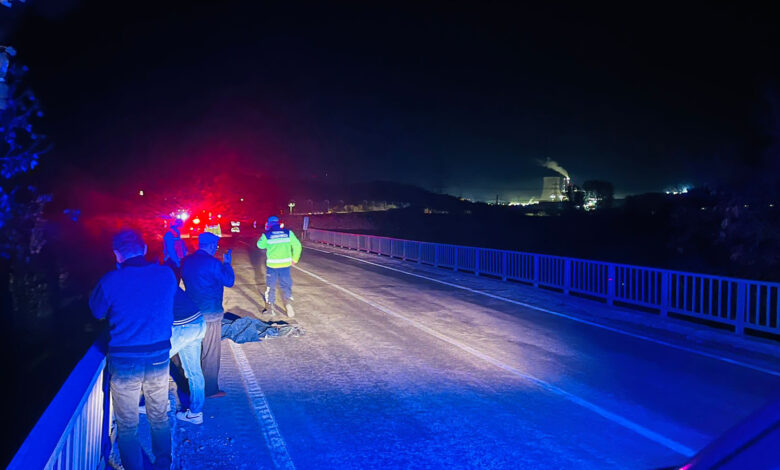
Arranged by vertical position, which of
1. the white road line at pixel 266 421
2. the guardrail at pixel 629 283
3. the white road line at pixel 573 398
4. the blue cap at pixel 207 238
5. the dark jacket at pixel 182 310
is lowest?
the white road line at pixel 266 421

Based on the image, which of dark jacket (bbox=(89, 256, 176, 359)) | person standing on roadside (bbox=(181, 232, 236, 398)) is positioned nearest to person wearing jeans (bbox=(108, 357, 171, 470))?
dark jacket (bbox=(89, 256, 176, 359))

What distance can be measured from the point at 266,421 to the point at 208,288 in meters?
1.61

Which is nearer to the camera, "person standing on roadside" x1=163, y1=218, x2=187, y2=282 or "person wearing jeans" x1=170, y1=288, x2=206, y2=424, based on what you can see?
"person wearing jeans" x1=170, y1=288, x2=206, y2=424

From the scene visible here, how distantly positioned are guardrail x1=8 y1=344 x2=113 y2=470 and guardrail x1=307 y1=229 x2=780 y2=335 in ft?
30.8

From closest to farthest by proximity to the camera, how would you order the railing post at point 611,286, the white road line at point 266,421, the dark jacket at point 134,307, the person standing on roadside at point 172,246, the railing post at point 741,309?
the dark jacket at point 134,307 < the white road line at point 266,421 < the railing post at point 741,309 < the person standing on roadside at point 172,246 < the railing post at point 611,286

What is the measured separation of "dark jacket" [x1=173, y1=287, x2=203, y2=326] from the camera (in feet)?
16.6

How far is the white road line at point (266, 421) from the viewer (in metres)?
4.64

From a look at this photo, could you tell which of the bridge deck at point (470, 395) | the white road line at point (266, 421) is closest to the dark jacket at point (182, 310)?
the bridge deck at point (470, 395)

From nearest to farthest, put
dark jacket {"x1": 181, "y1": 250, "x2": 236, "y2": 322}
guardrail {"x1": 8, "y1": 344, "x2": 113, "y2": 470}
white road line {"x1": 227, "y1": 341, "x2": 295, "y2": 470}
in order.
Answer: guardrail {"x1": 8, "y1": 344, "x2": 113, "y2": 470}
white road line {"x1": 227, "y1": 341, "x2": 295, "y2": 470}
dark jacket {"x1": 181, "y1": 250, "x2": 236, "y2": 322}

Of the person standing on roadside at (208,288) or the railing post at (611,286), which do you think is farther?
the railing post at (611,286)

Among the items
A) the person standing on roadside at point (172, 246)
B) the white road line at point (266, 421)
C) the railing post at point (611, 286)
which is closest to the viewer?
the white road line at point (266, 421)

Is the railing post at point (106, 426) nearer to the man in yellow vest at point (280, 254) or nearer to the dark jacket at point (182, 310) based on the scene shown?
the dark jacket at point (182, 310)

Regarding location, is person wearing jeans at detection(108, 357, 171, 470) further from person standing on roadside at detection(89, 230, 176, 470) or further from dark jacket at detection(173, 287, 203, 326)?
dark jacket at detection(173, 287, 203, 326)

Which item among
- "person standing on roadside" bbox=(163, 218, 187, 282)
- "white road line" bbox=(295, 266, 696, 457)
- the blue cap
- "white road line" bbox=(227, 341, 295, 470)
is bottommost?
"white road line" bbox=(227, 341, 295, 470)
